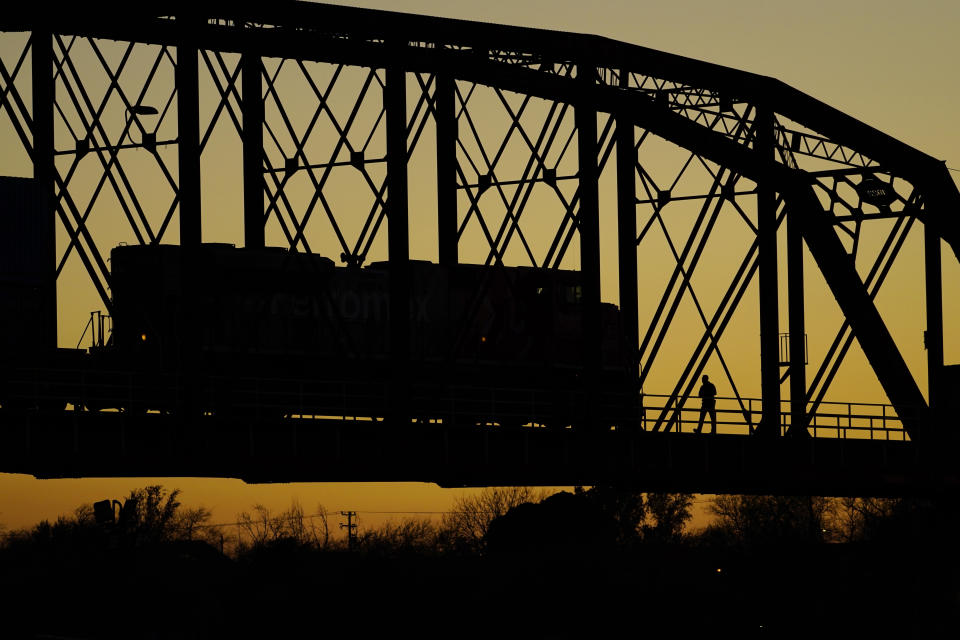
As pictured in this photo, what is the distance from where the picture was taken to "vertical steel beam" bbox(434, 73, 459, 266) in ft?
152

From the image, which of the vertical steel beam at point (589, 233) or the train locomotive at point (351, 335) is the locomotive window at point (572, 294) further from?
the vertical steel beam at point (589, 233)

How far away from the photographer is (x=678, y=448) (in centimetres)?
4234

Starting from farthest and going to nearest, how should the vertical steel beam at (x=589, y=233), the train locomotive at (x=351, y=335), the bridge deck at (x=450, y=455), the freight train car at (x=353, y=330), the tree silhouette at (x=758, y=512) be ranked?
the tree silhouette at (x=758, y=512) → the vertical steel beam at (x=589, y=233) → the freight train car at (x=353, y=330) → the train locomotive at (x=351, y=335) → the bridge deck at (x=450, y=455)

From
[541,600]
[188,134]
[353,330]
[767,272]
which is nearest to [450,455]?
[188,134]

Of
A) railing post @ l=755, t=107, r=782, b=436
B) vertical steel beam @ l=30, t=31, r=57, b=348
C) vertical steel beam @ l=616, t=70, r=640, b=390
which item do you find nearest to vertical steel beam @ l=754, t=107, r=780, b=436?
railing post @ l=755, t=107, r=782, b=436

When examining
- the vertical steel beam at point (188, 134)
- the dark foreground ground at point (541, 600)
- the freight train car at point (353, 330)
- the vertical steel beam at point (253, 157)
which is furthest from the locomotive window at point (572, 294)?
the vertical steel beam at point (188, 134)

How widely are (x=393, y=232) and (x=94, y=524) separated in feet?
269

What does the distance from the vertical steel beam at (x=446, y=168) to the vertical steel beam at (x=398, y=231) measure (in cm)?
614

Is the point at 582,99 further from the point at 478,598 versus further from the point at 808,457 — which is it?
the point at 478,598

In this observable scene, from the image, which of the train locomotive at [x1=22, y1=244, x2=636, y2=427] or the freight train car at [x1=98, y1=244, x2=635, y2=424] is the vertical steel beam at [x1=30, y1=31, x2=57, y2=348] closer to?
the train locomotive at [x1=22, y1=244, x2=636, y2=427]

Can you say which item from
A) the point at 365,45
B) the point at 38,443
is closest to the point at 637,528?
the point at 365,45

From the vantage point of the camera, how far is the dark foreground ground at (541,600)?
47.7 m

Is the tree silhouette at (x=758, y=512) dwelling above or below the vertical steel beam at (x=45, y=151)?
below

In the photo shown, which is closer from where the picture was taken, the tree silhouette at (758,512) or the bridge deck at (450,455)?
the bridge deck at (450,455)
